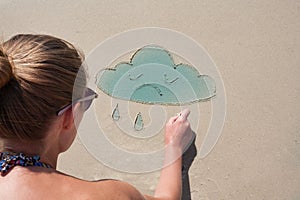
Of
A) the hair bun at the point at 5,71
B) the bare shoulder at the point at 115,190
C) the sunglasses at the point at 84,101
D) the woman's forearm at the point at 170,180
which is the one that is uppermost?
the hair bun at the point at 5,71

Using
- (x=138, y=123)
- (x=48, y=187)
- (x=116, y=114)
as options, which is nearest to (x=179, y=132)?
(x=138, y=123)

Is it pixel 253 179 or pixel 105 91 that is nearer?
pixel 253 179

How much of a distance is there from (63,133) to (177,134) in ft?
2.08

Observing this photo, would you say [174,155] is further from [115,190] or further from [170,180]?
[115,190]

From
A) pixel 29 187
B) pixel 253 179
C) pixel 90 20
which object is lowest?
pixel 253 179

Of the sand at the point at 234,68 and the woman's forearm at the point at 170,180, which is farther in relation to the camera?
the sand at the point at 234,68

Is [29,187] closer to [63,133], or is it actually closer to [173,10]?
[63,133]

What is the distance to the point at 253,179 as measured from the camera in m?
1.72

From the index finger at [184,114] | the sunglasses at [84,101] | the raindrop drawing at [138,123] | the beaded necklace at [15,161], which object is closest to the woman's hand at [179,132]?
the index finger at [184,114]

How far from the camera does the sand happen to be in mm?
1751

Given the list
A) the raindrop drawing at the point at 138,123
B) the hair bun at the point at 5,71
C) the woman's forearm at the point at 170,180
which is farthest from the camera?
the raindrop drawing at the point at 138,123

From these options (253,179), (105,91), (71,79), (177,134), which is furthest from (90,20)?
(71,79)

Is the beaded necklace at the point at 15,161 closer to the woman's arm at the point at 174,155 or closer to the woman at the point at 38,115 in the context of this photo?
the woman at the point at 38,115

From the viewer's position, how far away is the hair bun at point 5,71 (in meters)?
0.97
